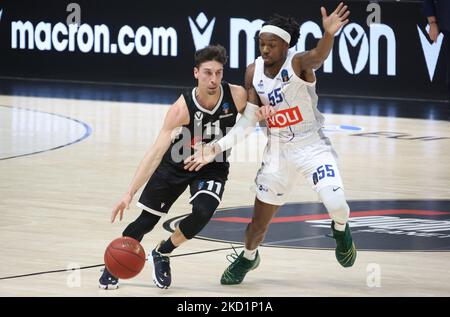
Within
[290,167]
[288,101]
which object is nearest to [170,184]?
[290,167]

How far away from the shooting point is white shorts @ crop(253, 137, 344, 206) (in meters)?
7.76

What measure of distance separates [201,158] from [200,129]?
302mm

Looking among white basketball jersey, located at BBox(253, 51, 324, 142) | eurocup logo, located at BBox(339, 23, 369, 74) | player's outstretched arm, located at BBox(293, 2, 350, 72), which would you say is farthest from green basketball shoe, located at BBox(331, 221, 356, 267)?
eurocup logo, located at BBox(339, 23, 369, 74)

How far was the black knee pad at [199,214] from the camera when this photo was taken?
7598 mm

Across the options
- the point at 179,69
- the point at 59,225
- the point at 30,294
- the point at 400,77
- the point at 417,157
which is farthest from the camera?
the point at 179,69

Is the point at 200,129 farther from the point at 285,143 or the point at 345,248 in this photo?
the point at 345,248

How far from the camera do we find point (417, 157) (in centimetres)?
1391

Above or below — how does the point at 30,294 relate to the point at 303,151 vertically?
below

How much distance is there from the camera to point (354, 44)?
748 inches

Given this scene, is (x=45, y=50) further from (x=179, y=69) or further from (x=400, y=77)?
(x=400, y=77)

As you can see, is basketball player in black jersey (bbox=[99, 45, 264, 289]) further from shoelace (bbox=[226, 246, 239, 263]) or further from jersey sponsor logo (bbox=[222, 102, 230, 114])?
shoelace (bbox=[226, 246, 239, 263])

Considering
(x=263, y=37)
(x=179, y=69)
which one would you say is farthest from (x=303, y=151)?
(x=179, y=69)

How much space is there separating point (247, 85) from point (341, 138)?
7780 millimetres

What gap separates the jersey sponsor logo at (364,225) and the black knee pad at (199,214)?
1.55 m
